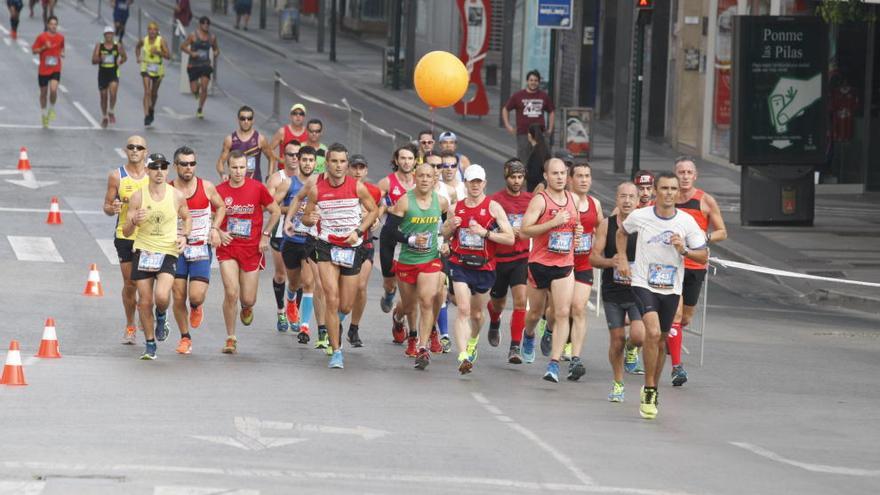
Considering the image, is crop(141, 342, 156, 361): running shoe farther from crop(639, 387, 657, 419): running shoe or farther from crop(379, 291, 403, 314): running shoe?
crop(639, 387, 657, 419): running shoe

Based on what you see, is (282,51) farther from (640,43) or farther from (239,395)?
(239,395)

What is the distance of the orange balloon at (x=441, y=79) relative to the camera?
21312mm

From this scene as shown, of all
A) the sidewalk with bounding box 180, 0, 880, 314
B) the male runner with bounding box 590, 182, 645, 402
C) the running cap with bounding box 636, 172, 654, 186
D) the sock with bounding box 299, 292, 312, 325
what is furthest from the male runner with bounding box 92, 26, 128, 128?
the male runner with bounding box 590, 182, 645, 402

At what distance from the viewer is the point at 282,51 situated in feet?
187

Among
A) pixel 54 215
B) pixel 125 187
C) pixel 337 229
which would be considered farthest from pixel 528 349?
pixel 54 215

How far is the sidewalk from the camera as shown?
72.9 ft

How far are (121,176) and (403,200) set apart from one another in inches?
112

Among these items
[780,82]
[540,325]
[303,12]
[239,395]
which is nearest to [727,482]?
[239,395]

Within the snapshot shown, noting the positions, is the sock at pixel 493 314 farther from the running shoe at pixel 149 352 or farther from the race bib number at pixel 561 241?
the running shoe at pixel 149 352

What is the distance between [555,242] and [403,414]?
2741mm

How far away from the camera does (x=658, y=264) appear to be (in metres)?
13.6

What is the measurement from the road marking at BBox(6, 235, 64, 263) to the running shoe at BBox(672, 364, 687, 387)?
946 cm

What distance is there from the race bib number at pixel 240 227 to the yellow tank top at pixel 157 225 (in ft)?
2.29

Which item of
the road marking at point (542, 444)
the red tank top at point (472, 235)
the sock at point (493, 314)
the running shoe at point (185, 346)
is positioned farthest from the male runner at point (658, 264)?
the running shoe at point (185, 346)
